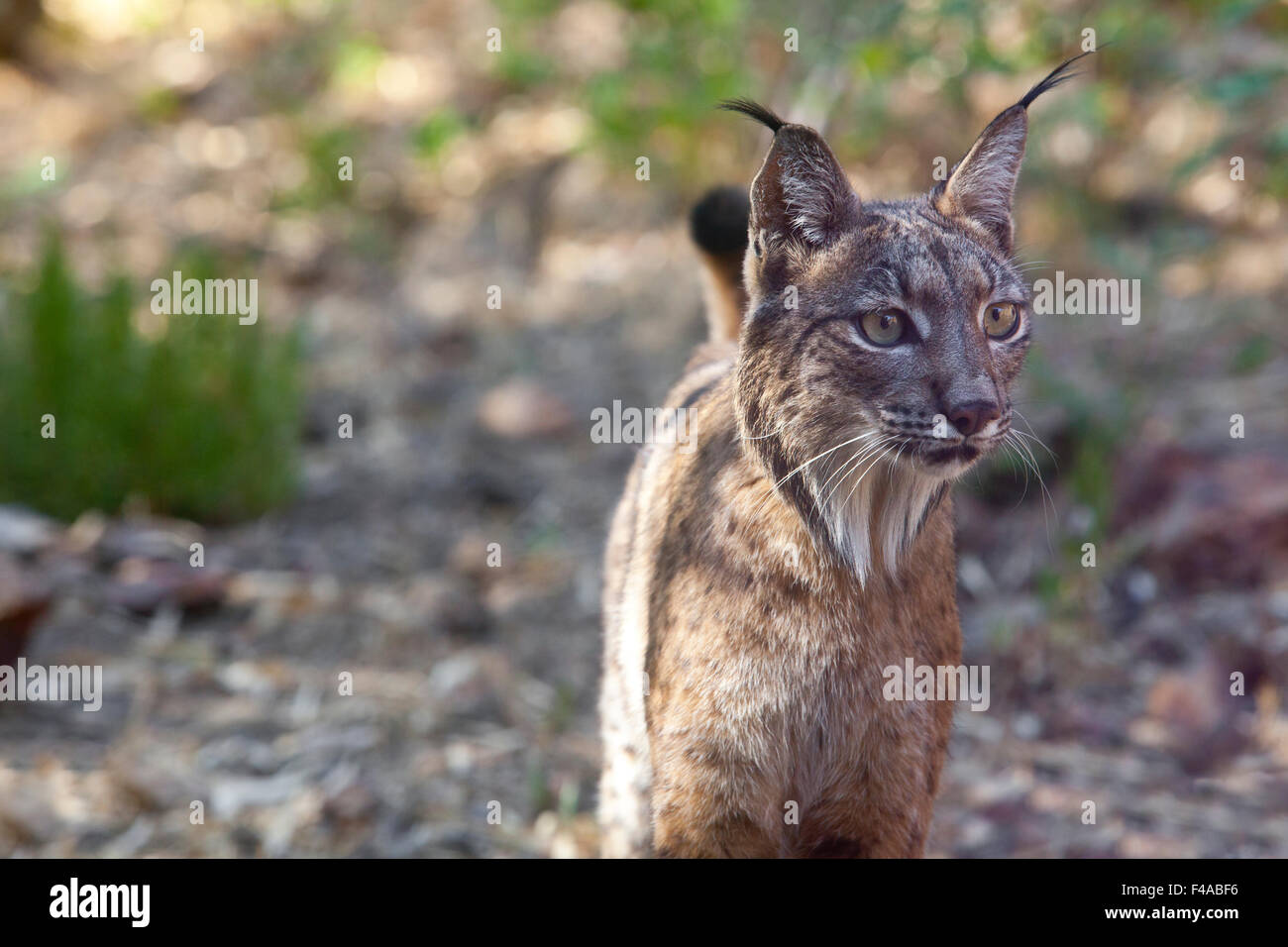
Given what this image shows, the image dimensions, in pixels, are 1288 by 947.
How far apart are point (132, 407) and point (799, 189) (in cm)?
425

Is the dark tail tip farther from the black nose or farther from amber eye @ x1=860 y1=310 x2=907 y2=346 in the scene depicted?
the black nose

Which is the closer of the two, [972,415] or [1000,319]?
[972,415]

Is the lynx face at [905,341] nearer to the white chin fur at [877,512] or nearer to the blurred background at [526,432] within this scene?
the white chin fur at [877,512]

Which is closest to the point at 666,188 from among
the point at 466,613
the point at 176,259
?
the point at 176,259

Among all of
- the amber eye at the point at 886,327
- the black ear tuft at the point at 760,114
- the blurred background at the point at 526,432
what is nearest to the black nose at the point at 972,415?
the amber eye at the point at 886,327

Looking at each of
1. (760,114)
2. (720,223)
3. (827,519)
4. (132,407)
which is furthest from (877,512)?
(132,407)

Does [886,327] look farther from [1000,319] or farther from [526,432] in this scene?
[526,432]

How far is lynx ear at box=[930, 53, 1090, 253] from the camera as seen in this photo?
342 centimetres

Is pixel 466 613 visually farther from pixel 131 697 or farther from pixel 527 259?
pixel 527 259

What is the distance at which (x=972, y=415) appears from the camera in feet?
9.83

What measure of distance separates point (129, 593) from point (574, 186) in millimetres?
5242

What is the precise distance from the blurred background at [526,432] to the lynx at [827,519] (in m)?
0.94

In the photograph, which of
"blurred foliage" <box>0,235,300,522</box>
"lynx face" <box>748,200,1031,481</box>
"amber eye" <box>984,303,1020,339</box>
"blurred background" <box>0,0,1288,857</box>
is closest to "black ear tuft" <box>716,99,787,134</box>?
"lynx face" <box>748,200,1031,481</box>

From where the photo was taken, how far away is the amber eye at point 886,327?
125 inches
